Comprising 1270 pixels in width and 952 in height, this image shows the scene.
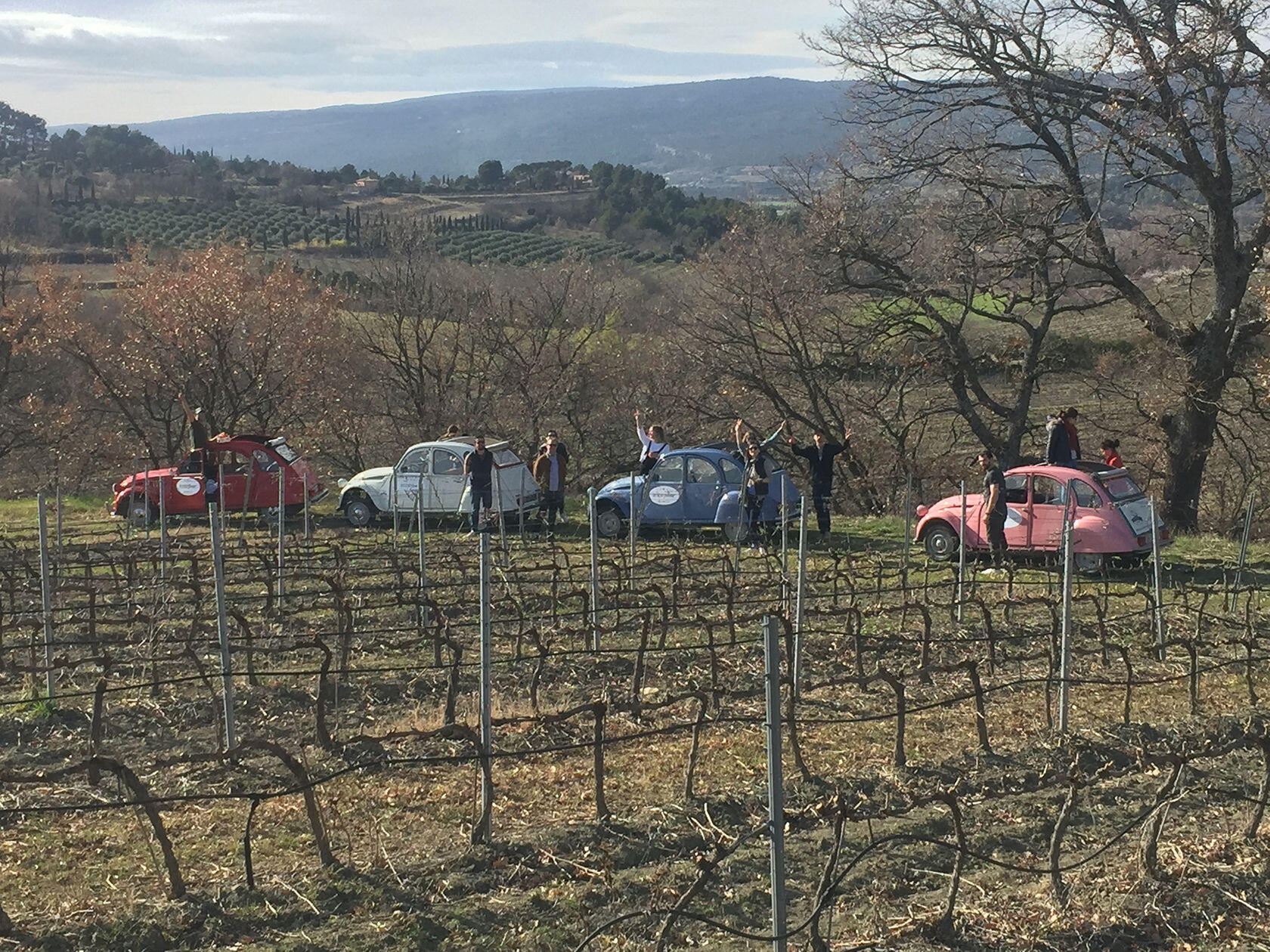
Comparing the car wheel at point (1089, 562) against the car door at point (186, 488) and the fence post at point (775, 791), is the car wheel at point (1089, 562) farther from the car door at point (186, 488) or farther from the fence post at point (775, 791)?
the car door at point (186, 488)

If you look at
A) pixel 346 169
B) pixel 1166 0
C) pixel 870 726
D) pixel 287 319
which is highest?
pixel 346 169

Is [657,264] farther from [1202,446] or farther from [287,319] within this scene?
[1202,446]

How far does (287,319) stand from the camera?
97.1ft

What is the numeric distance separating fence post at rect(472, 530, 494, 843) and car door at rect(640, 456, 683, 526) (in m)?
10.7

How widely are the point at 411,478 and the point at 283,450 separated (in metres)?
2.47

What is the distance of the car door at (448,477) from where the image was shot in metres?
20.6

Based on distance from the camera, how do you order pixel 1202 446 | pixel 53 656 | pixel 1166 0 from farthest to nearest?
pixel 1202 446, pixel 1166 0, pixel 53 656

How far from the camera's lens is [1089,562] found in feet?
51.2

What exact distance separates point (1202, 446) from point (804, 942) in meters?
17.8

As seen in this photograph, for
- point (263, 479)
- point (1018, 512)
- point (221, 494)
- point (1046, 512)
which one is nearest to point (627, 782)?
point (221, 494)

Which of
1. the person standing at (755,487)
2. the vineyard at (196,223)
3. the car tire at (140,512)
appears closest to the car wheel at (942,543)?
the person standing at (755,487)

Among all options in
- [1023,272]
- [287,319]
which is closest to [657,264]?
[287,319]

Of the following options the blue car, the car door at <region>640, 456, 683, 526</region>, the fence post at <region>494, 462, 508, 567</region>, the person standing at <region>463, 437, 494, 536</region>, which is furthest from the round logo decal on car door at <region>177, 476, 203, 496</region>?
the car door at <region>640, 456, 683, 526</region>

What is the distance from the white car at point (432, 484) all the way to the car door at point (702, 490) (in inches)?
101
